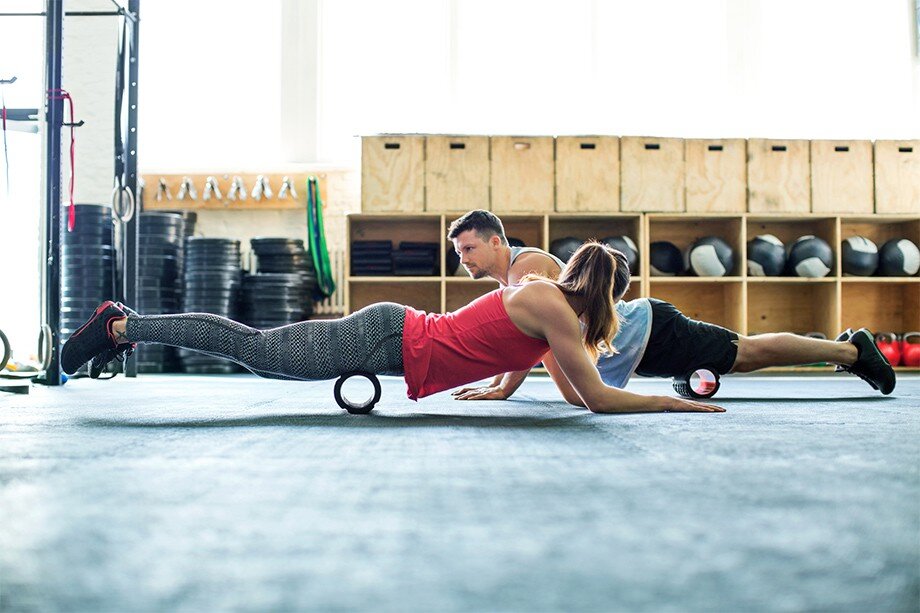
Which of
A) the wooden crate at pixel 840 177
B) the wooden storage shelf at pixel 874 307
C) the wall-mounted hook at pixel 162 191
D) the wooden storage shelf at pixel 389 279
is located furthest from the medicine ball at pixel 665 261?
the wall-mounted hook at pixel 162 191

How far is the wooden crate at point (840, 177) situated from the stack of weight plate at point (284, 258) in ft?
13.7

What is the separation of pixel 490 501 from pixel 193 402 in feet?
7.79

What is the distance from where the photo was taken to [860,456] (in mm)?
1674

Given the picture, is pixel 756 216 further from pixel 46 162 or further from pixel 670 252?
pixel 46 162

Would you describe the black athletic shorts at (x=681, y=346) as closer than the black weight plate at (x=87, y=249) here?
Yes

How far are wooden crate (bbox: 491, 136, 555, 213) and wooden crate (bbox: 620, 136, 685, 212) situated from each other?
609mm

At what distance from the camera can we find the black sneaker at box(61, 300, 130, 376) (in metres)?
2.62

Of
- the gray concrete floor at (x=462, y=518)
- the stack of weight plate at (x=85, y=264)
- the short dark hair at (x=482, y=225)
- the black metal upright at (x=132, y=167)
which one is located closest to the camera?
the gray concrete floor at (x=462, y=518)

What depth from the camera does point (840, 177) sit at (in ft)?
21.5

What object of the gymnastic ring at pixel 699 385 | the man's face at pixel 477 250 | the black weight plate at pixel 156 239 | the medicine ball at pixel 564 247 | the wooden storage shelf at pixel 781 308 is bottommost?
the gymnastic ring at pixel 699 385

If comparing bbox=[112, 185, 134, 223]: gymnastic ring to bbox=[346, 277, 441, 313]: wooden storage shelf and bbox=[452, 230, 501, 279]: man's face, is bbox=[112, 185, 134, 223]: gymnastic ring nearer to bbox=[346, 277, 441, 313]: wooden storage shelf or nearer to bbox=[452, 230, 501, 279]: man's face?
bbox=[346, 277, 441, 313]: wooden storage shelf

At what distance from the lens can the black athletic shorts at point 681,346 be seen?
314 cm

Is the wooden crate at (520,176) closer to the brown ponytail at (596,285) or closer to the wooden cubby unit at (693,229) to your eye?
the wooden cubby unit at (693,229)

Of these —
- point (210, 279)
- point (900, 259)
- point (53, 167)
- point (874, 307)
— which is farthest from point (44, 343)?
point (874, 307)
